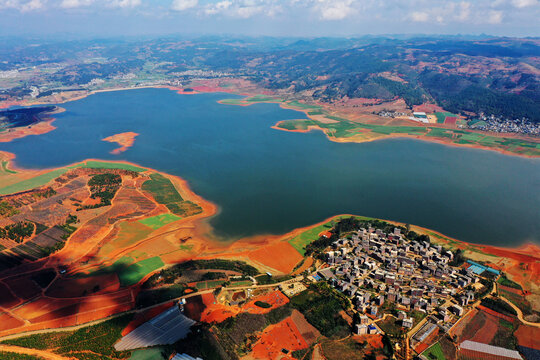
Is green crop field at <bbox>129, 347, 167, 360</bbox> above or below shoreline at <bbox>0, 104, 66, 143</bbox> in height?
below

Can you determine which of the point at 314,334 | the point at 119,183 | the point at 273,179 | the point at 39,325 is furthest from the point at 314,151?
the point at 39,325

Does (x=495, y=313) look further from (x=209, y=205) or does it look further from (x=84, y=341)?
(x=209, y=205)

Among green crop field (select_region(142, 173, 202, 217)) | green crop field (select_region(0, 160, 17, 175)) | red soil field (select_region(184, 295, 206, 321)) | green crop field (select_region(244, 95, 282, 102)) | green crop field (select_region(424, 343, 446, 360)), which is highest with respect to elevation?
green crop field (select_region(244, 95, 282, 102))

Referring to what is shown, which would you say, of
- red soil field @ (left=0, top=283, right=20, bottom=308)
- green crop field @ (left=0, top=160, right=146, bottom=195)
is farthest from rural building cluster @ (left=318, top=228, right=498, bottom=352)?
green crop field @ (left=0, top=160, right=146, bottom=195)

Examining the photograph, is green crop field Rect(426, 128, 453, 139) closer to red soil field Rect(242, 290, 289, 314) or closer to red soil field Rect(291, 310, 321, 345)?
red soil field Rect(242, 290, 289, 314)

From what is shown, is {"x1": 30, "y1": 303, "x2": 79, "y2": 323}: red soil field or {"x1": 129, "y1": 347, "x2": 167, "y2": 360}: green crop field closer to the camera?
{"x1": 129, "y1": 347, "x2": 167, "y2": 360}: green crop field

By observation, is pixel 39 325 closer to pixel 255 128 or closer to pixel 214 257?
pixel 214 257

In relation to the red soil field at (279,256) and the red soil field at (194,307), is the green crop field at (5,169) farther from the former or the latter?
the red soil field at (279,256)
